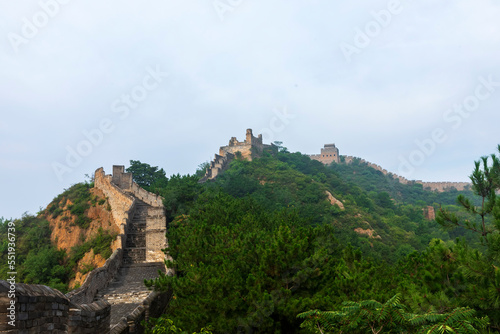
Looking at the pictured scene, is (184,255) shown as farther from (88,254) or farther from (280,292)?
(88,254)

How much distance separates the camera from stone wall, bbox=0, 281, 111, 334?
3.91 metres

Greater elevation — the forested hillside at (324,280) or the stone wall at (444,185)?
the stone wall at (444,185)

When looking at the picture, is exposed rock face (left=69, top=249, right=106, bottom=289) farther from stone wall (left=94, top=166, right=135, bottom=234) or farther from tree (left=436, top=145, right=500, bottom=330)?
tree (left=436, top=145, right=500, bottom=330)

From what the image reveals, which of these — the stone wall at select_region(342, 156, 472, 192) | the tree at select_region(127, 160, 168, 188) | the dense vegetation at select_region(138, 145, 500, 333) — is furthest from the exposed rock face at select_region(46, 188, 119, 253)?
the stone wall at select_region(342, 156, 472, 192)

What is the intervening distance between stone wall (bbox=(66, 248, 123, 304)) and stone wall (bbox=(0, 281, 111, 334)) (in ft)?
21.5

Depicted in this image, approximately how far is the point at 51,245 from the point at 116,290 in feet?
47.3

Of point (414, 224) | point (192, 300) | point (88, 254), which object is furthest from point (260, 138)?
point (192, 300)

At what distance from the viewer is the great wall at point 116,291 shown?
429 centimetres

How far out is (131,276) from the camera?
1562 cm

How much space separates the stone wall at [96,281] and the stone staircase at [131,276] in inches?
9.4

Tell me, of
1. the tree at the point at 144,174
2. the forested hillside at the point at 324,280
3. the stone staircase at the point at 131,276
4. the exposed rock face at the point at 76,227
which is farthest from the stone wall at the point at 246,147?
the forested hillside at the point at 324,280

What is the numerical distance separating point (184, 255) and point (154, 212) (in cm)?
859

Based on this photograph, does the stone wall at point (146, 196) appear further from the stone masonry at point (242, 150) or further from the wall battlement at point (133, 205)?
the stone masonry at point (242, 150)

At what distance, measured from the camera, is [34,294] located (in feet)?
14.1
